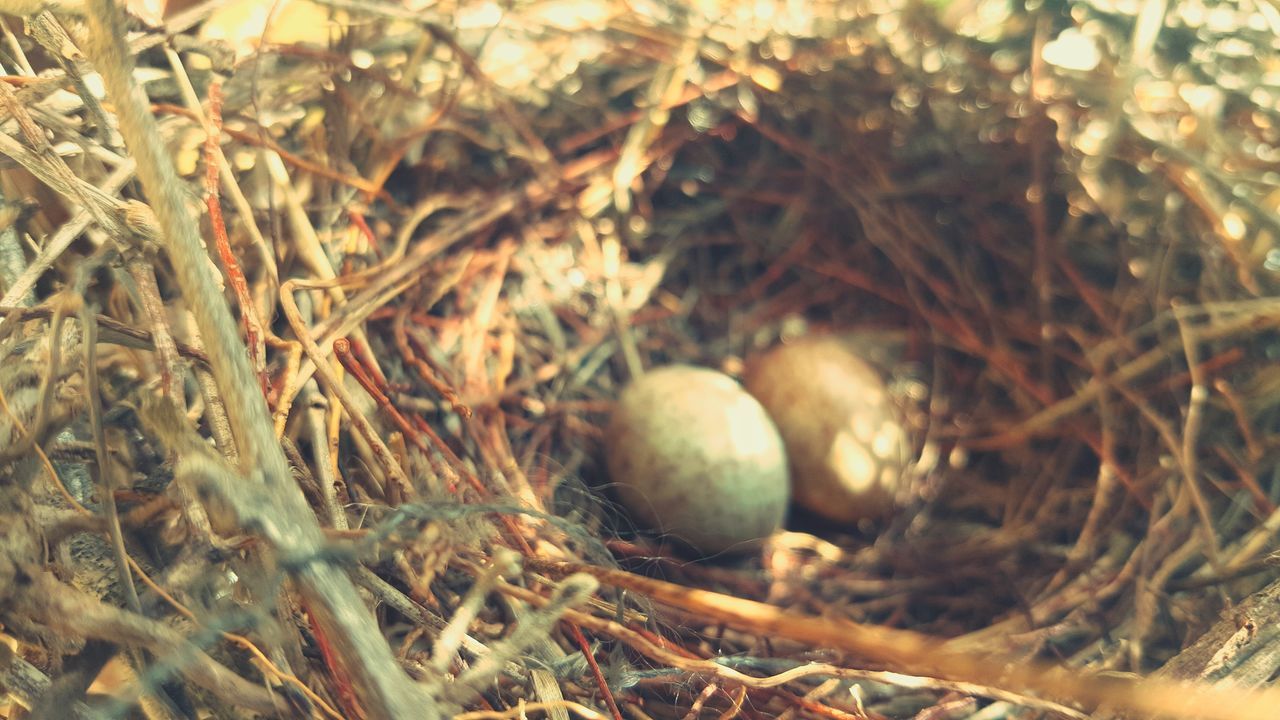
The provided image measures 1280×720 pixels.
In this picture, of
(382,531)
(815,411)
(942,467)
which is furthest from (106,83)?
(942,467)

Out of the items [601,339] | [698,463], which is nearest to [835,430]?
[698,463]

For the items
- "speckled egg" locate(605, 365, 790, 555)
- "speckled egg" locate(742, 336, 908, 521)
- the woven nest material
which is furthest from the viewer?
"speckled egg" locate(742, 336, 908, 521)

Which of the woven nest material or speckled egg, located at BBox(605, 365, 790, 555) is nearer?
the woven nest material

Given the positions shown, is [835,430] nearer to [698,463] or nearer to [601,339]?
[698,463]

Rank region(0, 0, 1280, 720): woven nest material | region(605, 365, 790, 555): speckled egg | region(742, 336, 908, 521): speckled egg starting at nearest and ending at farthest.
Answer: region(0, 0, 1280, 720): woven nest material, region(605, 365, 790, 555): speckled egg, region(742, 336, 908, 521): speckled egg

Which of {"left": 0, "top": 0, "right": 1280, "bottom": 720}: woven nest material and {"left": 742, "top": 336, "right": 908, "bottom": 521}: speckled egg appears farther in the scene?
{"left": 742, "top": 336, "right": 908, "bottom": 521}: speckled egg
